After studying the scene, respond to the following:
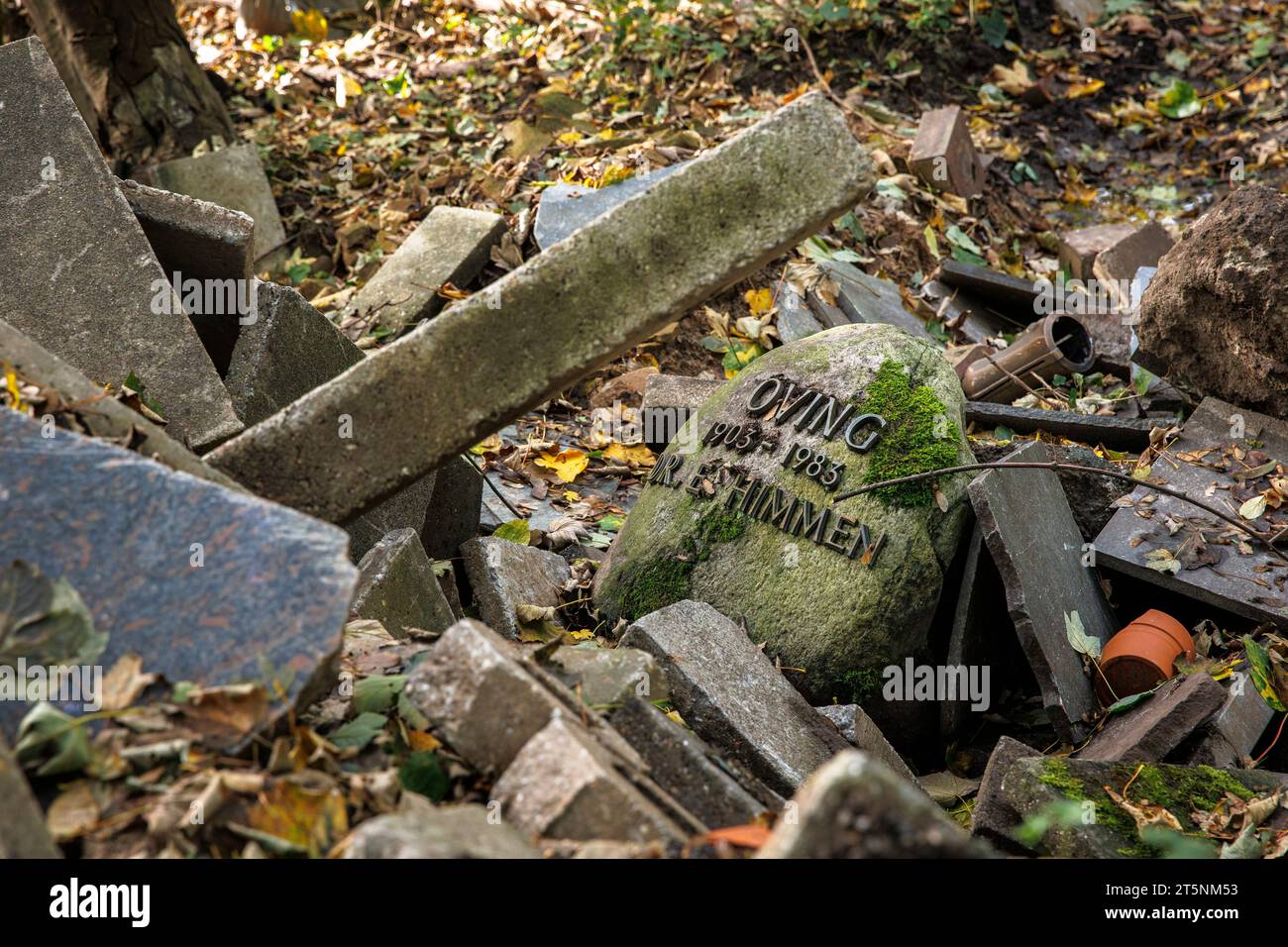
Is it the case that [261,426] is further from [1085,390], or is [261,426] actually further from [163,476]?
[1085,390]

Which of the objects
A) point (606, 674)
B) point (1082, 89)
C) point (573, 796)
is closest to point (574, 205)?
point (606, 674)

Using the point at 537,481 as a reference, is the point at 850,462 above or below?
above

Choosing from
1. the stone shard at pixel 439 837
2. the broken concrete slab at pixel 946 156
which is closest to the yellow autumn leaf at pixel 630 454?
the broken concrete slab at pixel 946 156

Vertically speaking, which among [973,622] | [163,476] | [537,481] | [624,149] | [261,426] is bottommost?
[537,481]

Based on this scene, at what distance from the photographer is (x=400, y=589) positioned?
3180mm

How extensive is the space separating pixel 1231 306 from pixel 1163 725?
2.04 metres

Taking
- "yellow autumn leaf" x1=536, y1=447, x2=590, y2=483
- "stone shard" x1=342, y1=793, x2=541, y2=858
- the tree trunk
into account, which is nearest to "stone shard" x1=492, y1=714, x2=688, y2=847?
"stone shard" x1=342, y1=793, x2=541, y2=858

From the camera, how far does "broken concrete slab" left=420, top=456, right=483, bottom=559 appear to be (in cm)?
420

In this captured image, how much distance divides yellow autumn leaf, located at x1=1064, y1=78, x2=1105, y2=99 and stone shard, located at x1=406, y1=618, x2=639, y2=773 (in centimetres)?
852

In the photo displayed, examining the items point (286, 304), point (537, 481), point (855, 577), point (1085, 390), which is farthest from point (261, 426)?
point (1085, 390)

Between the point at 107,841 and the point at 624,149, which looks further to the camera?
the point at 624,149

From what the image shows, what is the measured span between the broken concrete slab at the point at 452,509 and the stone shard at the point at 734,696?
1088mm
